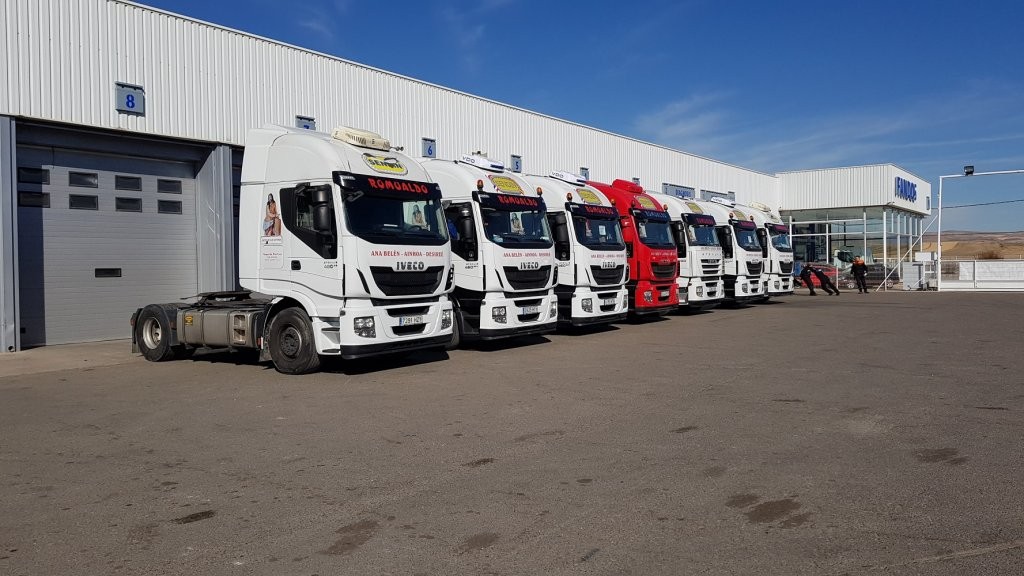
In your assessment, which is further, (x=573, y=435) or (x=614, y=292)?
(x=614, y=292)

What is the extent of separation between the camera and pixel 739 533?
4.27 meters

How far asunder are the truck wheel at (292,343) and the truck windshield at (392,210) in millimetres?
1483

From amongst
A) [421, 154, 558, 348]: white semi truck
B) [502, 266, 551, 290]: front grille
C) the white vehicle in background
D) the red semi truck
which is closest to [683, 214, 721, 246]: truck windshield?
the red semi truck

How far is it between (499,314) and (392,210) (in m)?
2.88

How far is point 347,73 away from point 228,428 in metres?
14.1

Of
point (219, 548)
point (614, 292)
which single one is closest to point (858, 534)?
point (219, 548)

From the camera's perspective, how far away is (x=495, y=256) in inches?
512

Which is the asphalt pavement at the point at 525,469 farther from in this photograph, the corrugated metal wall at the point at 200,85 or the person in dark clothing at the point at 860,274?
the person in dark clothing at the point at 860,274

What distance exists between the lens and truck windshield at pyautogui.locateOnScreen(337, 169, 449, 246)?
34.2ft

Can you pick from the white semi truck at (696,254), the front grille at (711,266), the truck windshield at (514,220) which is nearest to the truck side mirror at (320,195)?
the truck windshield at (514,220)

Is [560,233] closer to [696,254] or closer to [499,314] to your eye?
[499,314]

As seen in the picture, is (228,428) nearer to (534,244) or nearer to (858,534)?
(858,534)

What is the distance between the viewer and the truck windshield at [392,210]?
10430 mm

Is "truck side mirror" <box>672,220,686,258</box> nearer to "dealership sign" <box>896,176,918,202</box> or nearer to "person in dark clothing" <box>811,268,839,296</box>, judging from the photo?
"person in dark clothing" <box>811,268,839,296</box>
